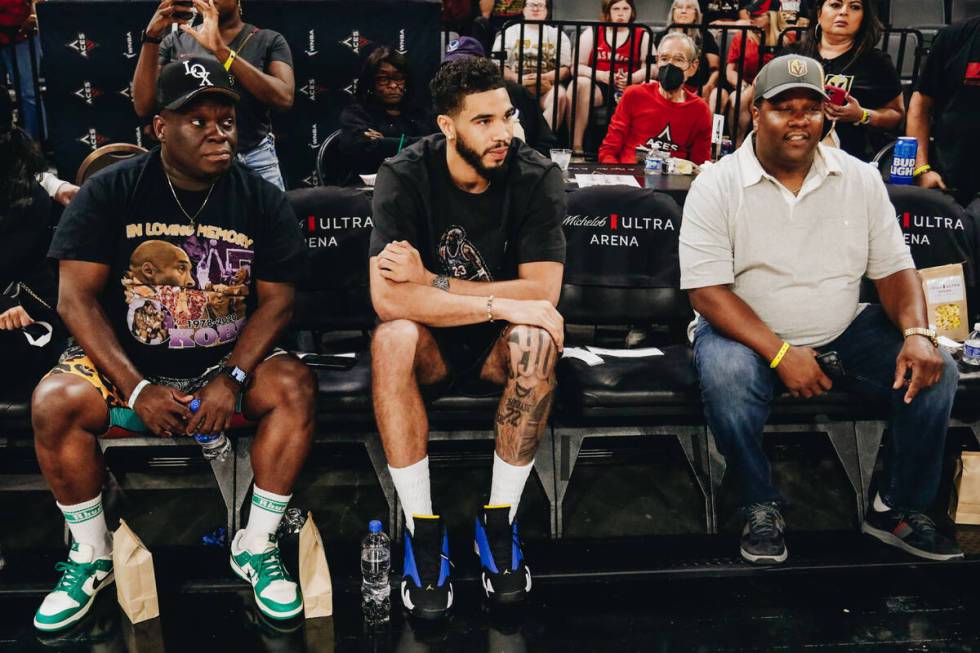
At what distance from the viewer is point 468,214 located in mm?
2816

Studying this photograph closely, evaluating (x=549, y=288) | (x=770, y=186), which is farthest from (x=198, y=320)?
(x=770, y=186)

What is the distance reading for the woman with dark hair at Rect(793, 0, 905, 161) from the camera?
442 centimetres

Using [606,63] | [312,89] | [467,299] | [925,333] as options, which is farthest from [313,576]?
[606,63]

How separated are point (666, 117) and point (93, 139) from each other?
365cm

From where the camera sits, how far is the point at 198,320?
8.92 ft

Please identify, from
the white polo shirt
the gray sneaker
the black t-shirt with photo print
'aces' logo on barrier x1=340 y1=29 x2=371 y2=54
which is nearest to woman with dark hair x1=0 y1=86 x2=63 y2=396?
the white polo shirt

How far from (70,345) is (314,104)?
3362 millimetres

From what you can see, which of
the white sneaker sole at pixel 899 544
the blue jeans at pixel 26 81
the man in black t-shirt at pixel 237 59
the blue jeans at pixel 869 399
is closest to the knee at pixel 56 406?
the man in black t-shirt at pixel 237 59

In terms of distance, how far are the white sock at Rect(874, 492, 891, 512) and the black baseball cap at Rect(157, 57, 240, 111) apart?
2471 millimetres

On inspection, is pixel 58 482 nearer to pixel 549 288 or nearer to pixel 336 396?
pixel 336 396

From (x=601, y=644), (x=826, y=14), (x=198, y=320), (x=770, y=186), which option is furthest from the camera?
(x=826, y=14)

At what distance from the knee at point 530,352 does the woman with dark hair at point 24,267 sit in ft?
4.99

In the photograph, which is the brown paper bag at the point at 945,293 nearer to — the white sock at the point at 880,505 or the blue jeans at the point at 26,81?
the white sock at the point at 880,505

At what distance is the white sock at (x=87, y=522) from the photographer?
2.55 metres
